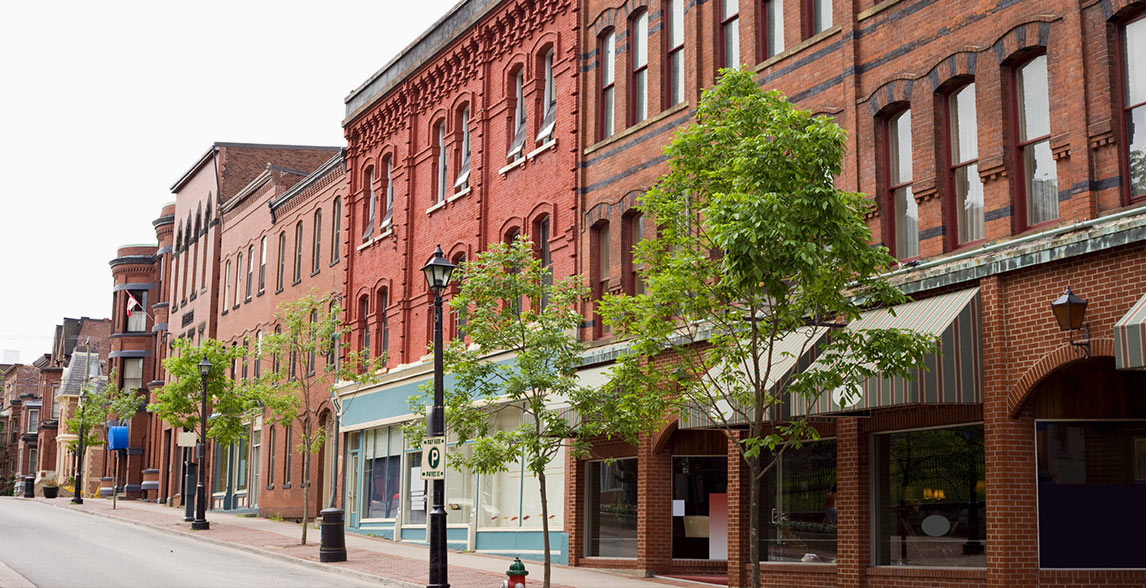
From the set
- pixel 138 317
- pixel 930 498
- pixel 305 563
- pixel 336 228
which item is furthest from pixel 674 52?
pixel 138 317

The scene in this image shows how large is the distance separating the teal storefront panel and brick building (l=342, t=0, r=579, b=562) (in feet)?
0.17

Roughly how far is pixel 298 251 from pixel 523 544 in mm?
19308

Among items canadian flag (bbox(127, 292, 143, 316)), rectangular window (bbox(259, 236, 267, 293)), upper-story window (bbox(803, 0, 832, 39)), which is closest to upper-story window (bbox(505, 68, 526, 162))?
upper-story window (bbox(803, 0, 832, 39))

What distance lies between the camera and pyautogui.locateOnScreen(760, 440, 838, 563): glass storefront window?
18.8 meters

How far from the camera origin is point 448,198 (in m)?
31.4

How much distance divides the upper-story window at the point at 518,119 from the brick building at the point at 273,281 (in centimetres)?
934

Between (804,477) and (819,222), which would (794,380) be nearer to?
(819,222)

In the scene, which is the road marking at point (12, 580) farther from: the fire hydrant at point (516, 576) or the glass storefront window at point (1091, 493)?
the glass storefront window at point (1091, 493)

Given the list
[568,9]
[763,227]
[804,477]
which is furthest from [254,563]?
[763,227]

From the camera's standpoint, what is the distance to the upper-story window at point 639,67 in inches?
963

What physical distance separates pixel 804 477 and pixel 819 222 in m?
6.87

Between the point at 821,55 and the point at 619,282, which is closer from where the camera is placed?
the point at 821,55

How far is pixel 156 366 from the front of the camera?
206 feet

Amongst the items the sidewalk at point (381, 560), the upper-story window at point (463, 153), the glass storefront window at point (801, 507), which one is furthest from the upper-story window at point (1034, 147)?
the upper-story window at point (463, 153)
